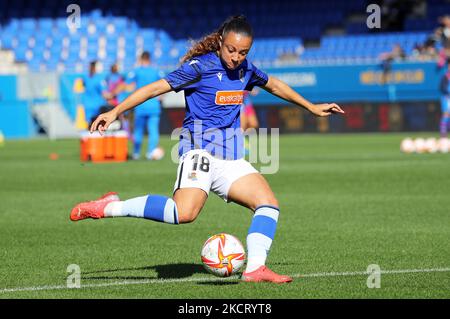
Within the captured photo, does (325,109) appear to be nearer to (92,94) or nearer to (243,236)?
(243,236)

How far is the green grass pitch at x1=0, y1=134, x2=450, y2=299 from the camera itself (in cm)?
735

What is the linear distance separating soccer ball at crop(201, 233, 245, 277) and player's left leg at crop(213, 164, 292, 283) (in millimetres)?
185

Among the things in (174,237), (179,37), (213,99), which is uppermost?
(179,37)

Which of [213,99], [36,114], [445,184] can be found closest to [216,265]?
[213,99]

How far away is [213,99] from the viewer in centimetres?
786

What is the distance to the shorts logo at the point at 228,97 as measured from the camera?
785 centimetres

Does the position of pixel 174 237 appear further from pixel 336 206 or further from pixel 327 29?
pixel 327 29

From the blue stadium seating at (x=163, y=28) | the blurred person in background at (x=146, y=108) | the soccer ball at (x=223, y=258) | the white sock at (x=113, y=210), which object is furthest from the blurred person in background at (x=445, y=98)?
the white sock at (x=113, y=210)

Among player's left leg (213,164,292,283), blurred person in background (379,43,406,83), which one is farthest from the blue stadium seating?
player's left leg (213,164,292,283)

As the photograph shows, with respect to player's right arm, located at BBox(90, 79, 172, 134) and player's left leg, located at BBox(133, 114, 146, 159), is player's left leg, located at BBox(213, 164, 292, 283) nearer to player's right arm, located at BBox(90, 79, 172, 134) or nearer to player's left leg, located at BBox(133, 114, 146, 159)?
player's right arm, located at BBox(90, 79, 172, 134)

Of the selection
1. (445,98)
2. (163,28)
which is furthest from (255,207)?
(163,28)

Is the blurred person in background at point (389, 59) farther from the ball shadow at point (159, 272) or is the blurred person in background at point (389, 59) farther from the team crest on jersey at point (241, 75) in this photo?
the team crest on jersey at point (241, 75)

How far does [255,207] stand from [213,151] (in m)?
0.54

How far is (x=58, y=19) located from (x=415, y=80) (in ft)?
64.6
